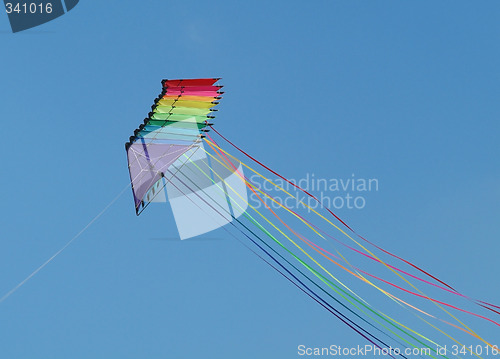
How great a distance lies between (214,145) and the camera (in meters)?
21.3

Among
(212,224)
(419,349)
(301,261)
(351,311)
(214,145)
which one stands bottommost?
(419,349)

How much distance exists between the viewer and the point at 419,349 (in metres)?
15.8

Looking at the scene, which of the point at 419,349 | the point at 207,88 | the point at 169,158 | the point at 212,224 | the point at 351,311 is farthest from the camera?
the point at 212,224

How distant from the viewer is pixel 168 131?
2155cm

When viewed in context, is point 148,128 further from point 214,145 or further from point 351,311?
point 351,311

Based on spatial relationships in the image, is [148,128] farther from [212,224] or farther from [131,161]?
[212,224]

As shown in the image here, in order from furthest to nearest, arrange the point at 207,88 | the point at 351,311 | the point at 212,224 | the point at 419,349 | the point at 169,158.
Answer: the point at 212,224
the point at 169,158
the point at 207,88
the point at 351,311
the point at 419,349

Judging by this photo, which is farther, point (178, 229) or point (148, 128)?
point (178, 229)

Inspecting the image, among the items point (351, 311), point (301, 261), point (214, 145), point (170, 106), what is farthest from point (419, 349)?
point (170, 106)

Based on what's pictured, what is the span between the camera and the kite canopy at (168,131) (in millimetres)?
20438

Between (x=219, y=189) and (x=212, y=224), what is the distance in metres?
1.40

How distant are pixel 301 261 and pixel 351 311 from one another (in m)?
2.08

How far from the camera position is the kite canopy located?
20.4 metres

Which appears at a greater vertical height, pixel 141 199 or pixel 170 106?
pixel 170 106
